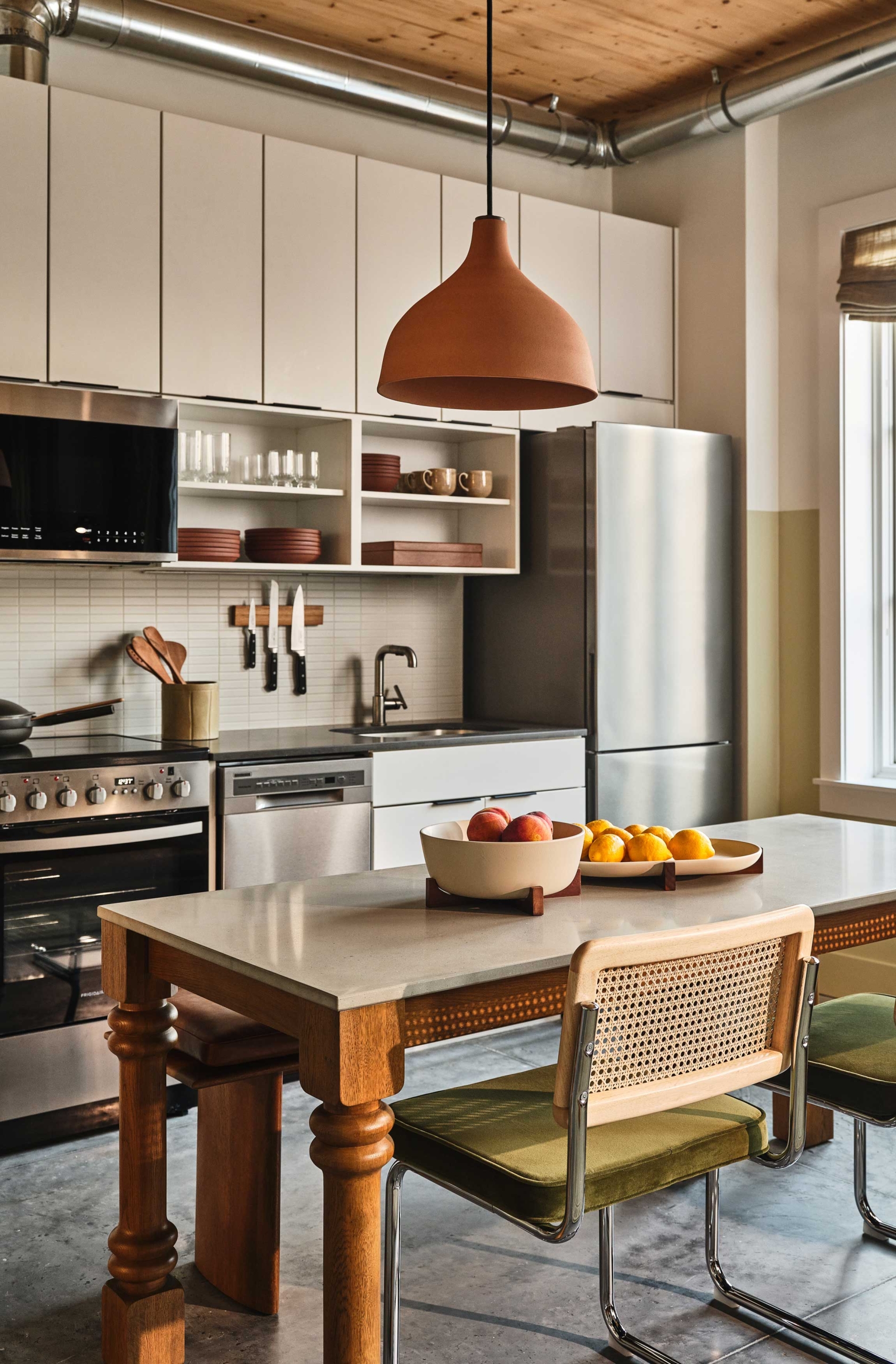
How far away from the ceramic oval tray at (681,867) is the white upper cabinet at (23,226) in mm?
2217

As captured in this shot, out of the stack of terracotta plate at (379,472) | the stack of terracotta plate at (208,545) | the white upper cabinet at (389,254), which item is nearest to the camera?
the stack of terracotta plate at (208,545)

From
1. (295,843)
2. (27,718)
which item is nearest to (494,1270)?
(295,843)

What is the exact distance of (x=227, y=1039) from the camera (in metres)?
2.32

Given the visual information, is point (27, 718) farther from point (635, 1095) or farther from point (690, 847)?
point (635, 1095)

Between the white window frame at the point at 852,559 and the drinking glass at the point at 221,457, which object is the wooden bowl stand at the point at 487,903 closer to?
the drinking glass at the point at 221,457

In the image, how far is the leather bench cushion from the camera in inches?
91.0

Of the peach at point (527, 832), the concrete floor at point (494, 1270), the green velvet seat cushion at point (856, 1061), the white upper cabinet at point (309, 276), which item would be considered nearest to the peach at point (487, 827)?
the peach at point (527, 832)

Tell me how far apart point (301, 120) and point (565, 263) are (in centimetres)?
107

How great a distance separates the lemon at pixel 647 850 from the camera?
2438mm

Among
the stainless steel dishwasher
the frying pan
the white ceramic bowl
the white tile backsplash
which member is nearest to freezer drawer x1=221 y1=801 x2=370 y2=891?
the stainless steel dishwasher

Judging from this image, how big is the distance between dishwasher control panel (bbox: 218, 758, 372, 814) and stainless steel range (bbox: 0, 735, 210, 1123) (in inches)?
3.9

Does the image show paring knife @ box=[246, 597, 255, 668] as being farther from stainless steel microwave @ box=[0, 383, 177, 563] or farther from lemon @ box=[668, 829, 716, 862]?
lemon @ box=[668, 829, 716, 862]

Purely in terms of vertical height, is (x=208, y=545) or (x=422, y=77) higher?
Result: (x=422, y=77)

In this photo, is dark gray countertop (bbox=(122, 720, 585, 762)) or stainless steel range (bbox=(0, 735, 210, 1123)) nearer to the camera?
stainless steel range (bbox=(0, 735, 210, 1123))
